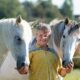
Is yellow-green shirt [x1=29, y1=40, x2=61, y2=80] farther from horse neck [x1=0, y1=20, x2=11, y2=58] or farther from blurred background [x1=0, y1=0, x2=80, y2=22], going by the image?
blurred background [x1=0, y1=0, x2=80, y2=22]

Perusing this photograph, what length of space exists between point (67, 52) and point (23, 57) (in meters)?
0.56

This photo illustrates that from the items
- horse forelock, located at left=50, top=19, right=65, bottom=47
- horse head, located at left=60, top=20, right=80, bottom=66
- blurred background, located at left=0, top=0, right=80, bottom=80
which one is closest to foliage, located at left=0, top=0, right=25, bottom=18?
blurred background, located at left=0, top=0, right=80, bottom=80

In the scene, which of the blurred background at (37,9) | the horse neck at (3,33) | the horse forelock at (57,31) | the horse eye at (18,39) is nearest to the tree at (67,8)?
the blurred background at (37,9)

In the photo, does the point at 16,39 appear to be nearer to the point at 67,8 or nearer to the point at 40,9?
the point at 67,8

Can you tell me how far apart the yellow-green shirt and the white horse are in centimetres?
25

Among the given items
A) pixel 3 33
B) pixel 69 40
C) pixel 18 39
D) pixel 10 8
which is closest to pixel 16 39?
pixel 18 39

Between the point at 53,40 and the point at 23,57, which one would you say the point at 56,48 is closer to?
the point at 53,40

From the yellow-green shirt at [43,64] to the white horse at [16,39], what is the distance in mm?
248

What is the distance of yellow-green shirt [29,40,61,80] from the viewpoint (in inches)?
213

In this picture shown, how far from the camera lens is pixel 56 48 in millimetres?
5512

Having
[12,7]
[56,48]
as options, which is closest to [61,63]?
[56,48]

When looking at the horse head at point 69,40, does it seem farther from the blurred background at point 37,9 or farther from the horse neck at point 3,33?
the blurred background at point 37,9

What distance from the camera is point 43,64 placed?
539 centimetres

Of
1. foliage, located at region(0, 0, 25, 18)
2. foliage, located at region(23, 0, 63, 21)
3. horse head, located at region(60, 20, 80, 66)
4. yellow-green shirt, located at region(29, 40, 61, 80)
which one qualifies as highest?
foliage, located at region(23, 0, 63, 21)
